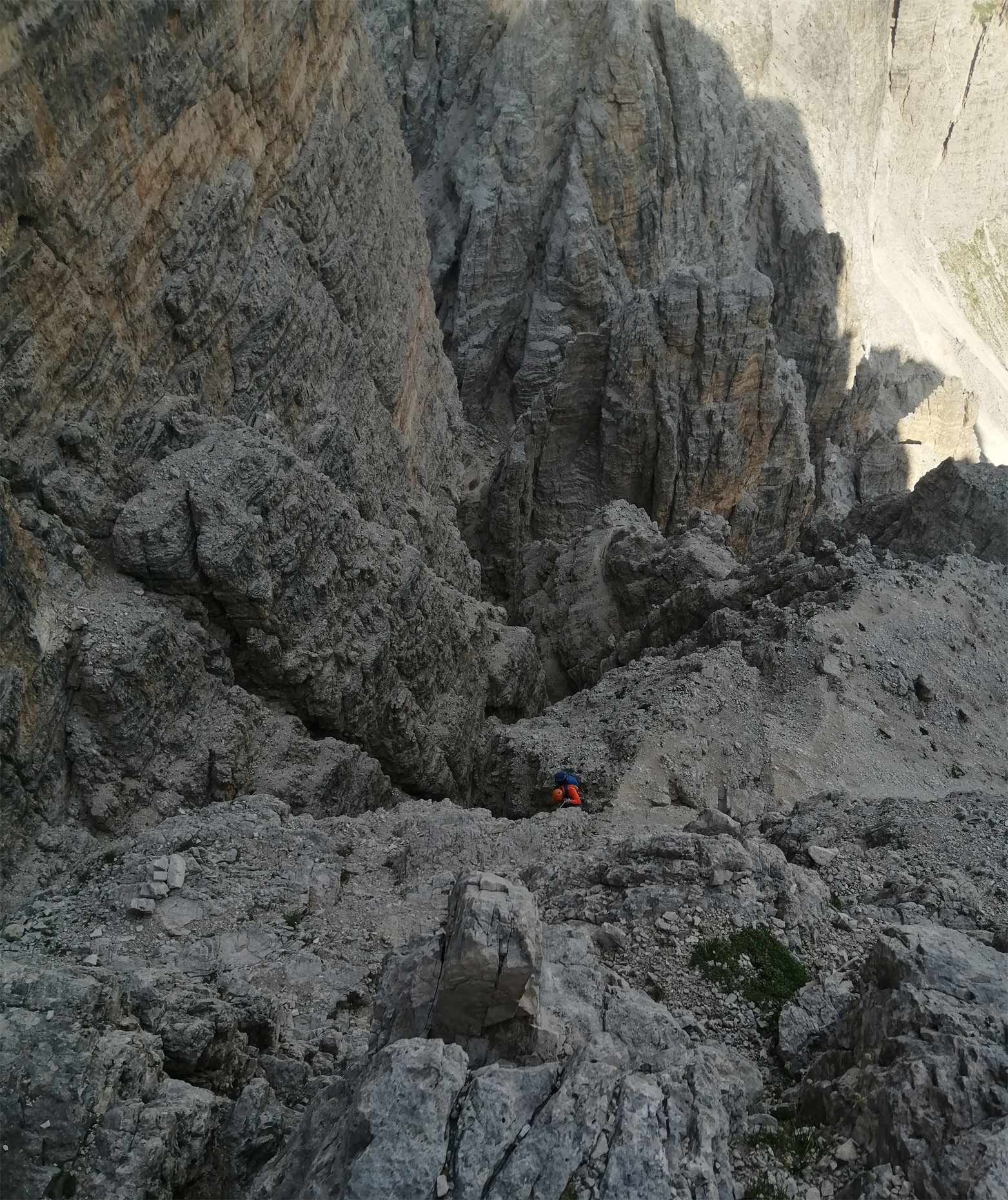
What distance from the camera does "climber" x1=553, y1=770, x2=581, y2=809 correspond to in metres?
18.1

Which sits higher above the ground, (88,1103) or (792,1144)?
(792,1144)

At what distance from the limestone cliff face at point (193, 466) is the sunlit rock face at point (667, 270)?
60.4 ft

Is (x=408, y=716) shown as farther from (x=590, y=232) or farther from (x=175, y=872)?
(x=590, y=232)

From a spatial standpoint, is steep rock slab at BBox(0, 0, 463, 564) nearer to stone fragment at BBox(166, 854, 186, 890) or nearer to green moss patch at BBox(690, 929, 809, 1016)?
stone fragment at BBox(166, 854, 186, 890)

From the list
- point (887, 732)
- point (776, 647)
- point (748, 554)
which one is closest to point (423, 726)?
point (776, 647)

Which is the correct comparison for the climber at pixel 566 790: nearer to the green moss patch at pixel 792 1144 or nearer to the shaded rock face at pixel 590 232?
the green moss patch at pixel 792 1144

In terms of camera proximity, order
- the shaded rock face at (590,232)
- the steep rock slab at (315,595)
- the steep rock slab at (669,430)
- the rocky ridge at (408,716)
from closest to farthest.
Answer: the rocky ridge at (408,716) < the steep rock slab at (315,595) < the steep rock slab at (669,430) < the shaded rock face at (590,232)

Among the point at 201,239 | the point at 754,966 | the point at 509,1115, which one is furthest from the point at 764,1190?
the point at 201,239

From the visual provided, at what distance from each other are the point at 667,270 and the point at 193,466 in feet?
147

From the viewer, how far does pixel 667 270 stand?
5662 centimetres

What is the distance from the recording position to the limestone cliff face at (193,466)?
51.4 feet

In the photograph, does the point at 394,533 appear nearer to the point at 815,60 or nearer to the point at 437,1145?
the point at 437,1145

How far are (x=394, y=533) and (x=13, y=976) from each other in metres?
16.5

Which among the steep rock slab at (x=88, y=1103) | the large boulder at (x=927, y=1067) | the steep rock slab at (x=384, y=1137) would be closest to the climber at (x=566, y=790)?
the large boulder at (x=927, y=1067)
